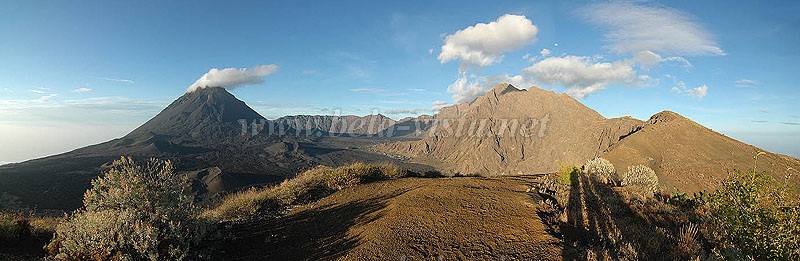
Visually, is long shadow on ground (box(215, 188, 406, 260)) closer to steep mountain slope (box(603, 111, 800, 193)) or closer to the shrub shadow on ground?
the shrub shadow on ground

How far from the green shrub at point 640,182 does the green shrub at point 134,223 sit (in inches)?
546

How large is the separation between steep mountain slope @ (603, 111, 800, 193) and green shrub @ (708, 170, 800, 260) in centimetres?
4827

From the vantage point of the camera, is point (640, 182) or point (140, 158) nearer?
point (640, 182)

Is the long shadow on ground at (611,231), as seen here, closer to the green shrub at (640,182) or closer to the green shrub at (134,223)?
the green shrub at (640,182)

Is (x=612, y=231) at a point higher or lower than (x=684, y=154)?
higher

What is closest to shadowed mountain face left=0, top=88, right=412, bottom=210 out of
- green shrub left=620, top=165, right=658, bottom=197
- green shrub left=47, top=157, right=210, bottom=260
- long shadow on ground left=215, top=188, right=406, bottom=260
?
long shadow on ground left=215, top=188, right=406, bottom=260

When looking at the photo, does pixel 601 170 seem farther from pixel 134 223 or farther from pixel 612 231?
pixel 134 223

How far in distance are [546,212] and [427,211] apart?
294 cm

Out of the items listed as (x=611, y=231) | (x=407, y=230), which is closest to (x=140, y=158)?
(x=407, y=230)

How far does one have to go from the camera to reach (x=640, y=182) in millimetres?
17328

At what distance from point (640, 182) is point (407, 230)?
15818 millimetres

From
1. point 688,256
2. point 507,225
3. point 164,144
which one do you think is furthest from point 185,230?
point 164,144

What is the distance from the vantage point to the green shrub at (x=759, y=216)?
4.93m

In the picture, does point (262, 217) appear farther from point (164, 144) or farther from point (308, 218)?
point (164, 144)
